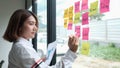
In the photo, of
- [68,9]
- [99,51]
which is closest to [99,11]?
[99,51]

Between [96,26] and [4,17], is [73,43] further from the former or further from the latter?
[4,17]

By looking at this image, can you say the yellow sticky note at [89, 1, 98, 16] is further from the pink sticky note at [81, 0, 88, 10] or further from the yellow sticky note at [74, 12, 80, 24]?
the yellow sticky note at [74, 12, 80, 24]

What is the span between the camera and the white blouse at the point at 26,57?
1124 mm

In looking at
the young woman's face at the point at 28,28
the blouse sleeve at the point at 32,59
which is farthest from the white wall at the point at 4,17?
the blouse sleeve at the point at 32,59

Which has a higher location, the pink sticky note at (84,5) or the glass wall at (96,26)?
the pink sticky note at (84,5)

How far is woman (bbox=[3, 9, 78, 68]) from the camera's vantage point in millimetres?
1133

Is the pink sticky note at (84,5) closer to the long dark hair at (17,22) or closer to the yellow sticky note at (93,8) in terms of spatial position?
the yellow sticky note at (93,8)

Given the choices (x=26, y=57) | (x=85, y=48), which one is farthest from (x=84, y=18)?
(x=26, y=57)

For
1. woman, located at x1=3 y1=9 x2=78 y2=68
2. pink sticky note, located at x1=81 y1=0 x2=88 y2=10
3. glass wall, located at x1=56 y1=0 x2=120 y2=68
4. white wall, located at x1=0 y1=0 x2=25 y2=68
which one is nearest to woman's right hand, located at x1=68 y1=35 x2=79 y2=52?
woman, located at x1=3 y1=9 x2=78 y2=68

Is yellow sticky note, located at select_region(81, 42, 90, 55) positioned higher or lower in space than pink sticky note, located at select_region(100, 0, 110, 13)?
lower

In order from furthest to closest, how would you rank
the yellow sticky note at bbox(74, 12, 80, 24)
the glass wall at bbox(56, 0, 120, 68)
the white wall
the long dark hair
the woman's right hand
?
the white wall → the yellow sticky note at bbox(74, 12, 80, 24) → the long dark hair → the woman's right hand → the glass wall at bbox(56, 0, 120, 68)

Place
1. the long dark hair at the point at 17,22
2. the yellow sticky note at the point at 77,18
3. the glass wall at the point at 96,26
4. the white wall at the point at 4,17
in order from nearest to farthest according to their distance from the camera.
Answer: the glass wall at the point at 96,26, the long dark hair at the point at 17,22, the yellow sticky note at the point at 77,18, the white wall at the point at 4,17

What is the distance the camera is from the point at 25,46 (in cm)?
117

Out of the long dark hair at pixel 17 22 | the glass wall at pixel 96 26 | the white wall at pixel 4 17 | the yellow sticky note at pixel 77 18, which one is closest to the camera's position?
the glass wall at pixel 96 26
